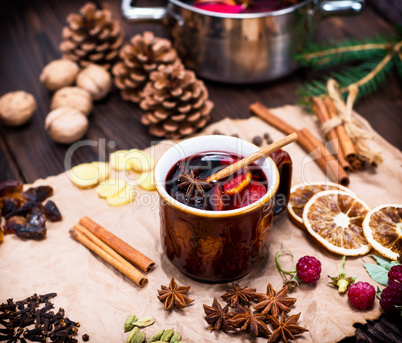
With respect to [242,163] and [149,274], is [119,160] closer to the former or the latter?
[149,274]

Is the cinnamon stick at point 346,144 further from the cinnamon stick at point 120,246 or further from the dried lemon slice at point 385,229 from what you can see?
the cinnamon stick at point 120,246

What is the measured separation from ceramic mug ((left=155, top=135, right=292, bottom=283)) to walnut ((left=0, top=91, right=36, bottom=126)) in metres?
0.80

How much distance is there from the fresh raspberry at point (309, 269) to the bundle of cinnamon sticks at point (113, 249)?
0.41 meters

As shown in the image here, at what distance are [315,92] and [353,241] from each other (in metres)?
0.80

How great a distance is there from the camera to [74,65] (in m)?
1.90

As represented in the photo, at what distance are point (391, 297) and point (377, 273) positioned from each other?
132mm

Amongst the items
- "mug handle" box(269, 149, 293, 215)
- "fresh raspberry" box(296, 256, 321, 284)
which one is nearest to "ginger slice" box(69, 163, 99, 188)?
"mug handle" box(269, 149, 293, 215)

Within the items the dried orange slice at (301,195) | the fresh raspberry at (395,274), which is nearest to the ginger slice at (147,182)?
the dried orange slice at (301,195)

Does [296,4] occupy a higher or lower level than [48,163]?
higher

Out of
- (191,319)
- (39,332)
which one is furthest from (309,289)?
(39,332)

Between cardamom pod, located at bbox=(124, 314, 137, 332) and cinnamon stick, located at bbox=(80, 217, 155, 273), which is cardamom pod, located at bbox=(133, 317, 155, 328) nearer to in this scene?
cardamom pod, located at bbox=(124, 314, 137, 332)

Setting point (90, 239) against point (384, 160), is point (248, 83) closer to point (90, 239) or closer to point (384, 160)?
point (384, 160)

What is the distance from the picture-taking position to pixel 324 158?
5.23 ft

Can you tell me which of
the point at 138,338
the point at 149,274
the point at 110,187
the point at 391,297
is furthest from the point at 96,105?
the point at 391,297
